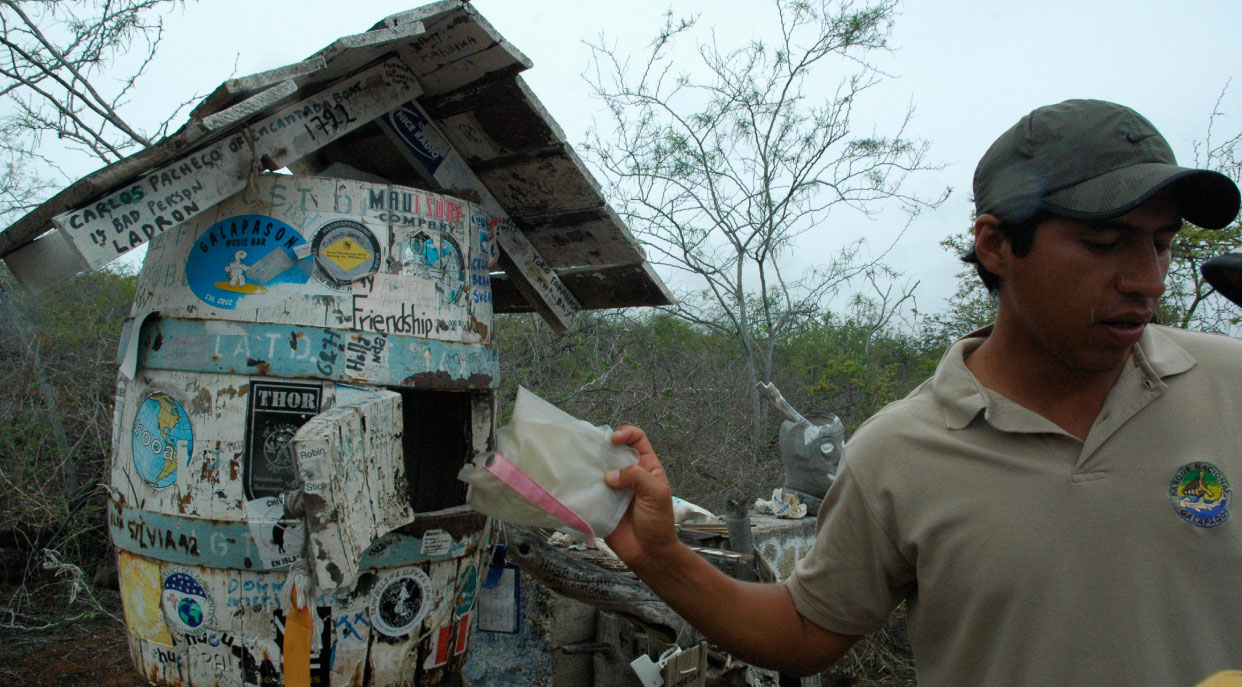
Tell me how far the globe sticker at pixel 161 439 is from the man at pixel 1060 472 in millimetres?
1513

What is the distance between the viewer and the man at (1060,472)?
1.27m

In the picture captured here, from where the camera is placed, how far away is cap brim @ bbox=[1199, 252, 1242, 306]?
1.46 m

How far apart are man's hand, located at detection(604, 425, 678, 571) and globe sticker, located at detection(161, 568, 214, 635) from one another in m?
1.45

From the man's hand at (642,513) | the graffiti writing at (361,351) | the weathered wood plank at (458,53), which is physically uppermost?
the weathered wood plank at (458,53)

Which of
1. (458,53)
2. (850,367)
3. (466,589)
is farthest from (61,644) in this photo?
(850,367)

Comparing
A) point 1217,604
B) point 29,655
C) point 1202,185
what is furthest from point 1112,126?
point 29,655

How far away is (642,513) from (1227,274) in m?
1.17

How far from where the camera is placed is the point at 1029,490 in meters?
1.37

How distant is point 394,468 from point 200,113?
1.11 meters

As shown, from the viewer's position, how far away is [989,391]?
1.51 meters

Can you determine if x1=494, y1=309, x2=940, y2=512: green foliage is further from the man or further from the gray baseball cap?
the gray baseball cap

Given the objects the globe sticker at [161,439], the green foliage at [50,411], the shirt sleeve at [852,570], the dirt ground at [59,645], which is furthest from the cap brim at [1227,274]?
the green foliage at [50,411]

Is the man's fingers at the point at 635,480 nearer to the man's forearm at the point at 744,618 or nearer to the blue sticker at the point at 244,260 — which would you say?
the man's forearm at the point at 744,618

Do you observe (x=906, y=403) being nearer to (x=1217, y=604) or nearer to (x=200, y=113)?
(x=1217, y=604)
